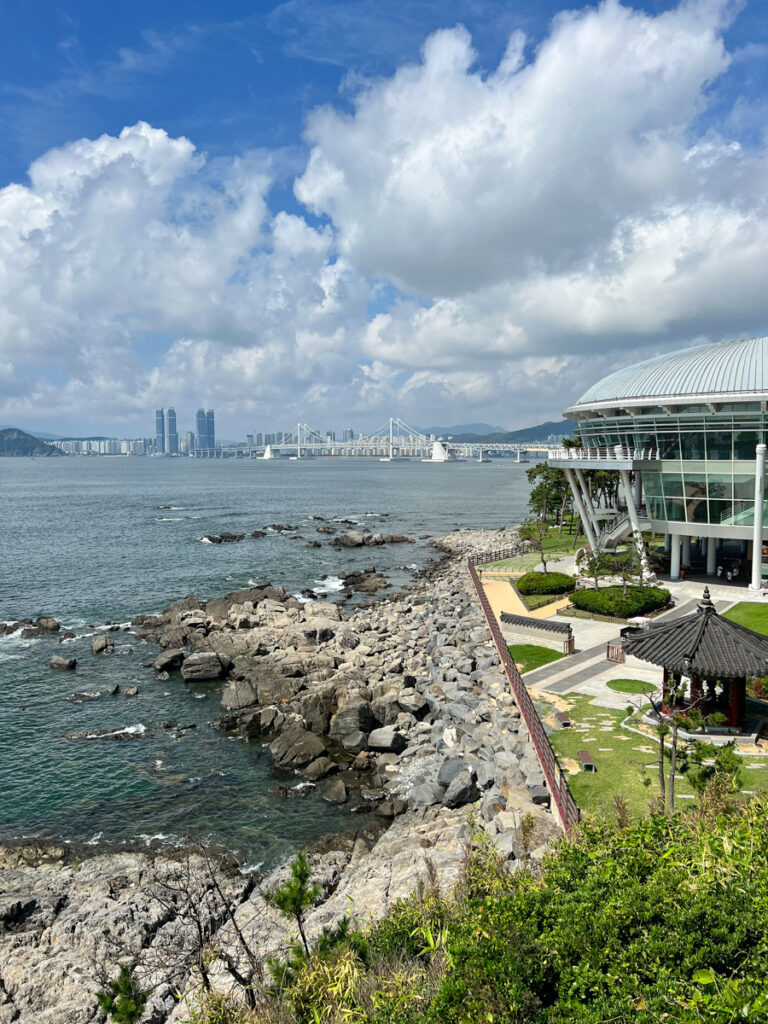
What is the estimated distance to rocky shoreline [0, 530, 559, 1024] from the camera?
13.8 m

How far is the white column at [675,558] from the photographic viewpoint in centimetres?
3928

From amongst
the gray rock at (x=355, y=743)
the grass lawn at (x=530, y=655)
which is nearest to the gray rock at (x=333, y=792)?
the gray rock at (x=355, y=743)

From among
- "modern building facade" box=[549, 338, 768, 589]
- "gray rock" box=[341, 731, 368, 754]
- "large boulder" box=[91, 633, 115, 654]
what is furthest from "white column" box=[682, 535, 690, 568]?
"large boulder" box=[91, 633, 115, 654]

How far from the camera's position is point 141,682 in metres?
32.9

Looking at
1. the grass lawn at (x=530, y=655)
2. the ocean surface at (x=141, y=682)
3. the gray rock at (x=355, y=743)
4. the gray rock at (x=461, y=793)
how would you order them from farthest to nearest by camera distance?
the grass lawn at (x=530, y=655) < the gray rock at (x=355, y=743) < the ocean surface at (x=141, y=682) < the gray rock at (x=461, y=793)

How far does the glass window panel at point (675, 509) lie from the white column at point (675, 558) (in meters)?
1.03

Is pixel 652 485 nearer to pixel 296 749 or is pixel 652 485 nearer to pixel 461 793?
pixel 461 793

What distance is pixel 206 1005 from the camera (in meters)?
9.58

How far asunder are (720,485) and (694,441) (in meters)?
2.85

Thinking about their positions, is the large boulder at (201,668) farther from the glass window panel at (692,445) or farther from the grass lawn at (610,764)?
the glass window panel at (692,445)

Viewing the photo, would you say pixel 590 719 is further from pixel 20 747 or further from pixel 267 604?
pixel 267 604

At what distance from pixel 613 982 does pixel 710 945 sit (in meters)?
1.24

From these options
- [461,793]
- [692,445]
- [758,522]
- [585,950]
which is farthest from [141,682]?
[758,522]

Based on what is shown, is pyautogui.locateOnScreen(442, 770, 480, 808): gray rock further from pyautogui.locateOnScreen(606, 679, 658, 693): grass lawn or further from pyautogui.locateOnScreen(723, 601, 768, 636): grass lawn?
pyautogui.locateOnScreen(723, 601, 768, 636): grass lawn
